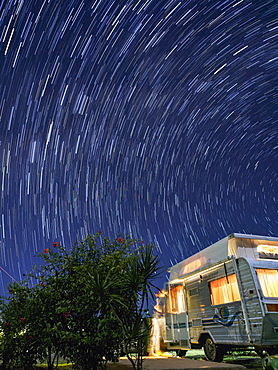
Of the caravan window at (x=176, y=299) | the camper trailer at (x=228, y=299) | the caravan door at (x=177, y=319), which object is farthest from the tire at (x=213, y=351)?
the caravan window at (x=176, y=299)

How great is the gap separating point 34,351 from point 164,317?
798 cm

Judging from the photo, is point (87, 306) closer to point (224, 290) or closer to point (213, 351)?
point (224, 290)

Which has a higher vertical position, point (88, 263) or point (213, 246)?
point (213, 246)

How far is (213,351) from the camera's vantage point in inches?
409

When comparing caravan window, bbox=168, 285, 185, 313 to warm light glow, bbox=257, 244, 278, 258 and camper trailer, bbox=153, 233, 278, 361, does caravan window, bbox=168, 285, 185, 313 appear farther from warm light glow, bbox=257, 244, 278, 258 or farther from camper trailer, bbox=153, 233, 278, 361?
warm light glow, bbox=257, 244, 278, 258

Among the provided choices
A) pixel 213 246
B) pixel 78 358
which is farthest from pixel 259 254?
pixel 78 358

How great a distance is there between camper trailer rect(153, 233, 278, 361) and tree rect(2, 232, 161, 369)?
11.3 ft

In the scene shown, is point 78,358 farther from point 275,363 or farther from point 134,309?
point 275,363

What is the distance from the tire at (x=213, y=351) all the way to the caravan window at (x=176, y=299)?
1879 millimetres

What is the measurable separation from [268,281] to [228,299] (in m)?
1.47

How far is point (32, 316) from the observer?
744 centimetres

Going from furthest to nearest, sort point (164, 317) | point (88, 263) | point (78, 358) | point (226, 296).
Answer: point (164, 317), point (226, 296), point (88, 263), point (78, 358)

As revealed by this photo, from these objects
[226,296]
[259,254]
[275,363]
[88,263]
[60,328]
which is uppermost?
[259,254]

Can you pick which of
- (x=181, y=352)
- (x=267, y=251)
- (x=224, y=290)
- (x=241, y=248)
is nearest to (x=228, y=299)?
(x=224, y=290)
